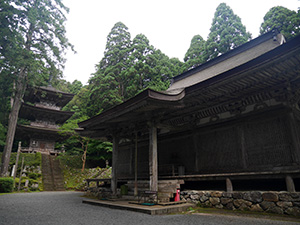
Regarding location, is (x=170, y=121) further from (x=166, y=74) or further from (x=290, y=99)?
(x=166, y=74)

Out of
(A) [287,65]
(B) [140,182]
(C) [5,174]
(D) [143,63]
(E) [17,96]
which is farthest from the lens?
(D) [143,63]

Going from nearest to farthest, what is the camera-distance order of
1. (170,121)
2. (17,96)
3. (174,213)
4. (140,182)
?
(174,213), (140,182), (170,121), (17,96)

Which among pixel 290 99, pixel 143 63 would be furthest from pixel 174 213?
pixel 143 63

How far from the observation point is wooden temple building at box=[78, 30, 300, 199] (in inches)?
247

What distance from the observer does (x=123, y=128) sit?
34.9ft

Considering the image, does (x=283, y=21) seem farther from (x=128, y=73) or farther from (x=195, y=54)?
(x=128, y=73)

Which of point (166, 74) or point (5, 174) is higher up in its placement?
point (166, 74)

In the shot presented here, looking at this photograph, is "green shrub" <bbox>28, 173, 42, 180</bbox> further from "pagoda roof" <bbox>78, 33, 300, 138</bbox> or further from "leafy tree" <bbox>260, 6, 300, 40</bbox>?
"leafy tree" <bbox>260, 6, 300, 40</bbox>

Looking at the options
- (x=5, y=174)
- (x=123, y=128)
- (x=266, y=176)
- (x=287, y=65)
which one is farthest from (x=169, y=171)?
(x=5, y=174)

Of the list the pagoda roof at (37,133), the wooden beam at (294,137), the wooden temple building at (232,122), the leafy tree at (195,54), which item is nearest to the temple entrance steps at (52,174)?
the pagoda roof at (37,133)

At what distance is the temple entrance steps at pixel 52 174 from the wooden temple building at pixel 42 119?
3.80 meters

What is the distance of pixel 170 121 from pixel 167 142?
131 centimetres

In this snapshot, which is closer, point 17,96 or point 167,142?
point 167,142

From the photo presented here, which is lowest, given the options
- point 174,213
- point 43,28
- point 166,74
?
point 174,213
